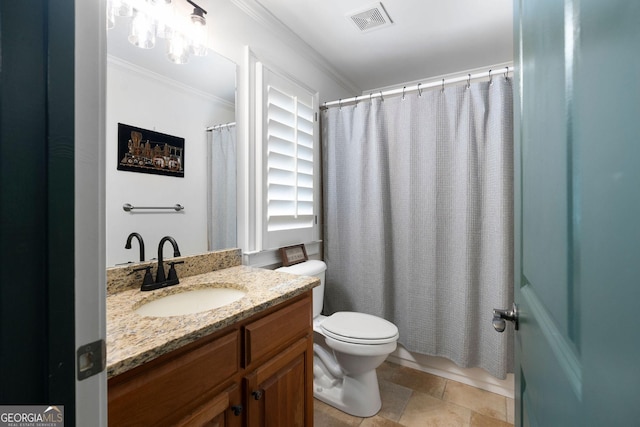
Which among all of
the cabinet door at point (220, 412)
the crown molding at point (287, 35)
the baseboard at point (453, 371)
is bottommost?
the baseboard at point (453, 371)

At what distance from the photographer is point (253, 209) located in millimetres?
1603

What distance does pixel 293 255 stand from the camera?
1.86 meters

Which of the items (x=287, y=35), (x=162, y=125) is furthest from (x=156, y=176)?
(x=287, y=35)

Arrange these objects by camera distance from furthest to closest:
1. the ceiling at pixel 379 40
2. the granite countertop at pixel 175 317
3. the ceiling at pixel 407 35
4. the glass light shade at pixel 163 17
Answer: the ceiling at pixel 407 35 → the ceiling at pixel 379 40 → the glass light shade at pixel 163 17 → the granite countertop at pixel 175 317

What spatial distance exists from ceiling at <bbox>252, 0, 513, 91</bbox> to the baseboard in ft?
7.43

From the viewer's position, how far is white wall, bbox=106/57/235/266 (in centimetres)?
104

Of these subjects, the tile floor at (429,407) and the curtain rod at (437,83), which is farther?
the curtain rod at (437,83)

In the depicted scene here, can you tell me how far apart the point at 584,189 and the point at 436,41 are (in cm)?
210

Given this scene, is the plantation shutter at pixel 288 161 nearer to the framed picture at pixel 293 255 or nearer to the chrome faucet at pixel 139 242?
the framed picture at pixel 293 255

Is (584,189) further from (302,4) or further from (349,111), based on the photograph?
(349,111)

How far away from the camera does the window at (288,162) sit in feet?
5.44

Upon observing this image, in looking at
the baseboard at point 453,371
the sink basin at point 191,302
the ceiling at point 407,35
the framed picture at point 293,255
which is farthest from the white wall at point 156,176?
the baseboard at point 453,371

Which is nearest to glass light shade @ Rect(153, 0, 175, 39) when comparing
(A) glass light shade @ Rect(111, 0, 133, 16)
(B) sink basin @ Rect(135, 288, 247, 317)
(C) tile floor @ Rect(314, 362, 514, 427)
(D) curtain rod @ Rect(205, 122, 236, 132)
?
(A) glass light shade @ Rect(111, 0, 133, 16)

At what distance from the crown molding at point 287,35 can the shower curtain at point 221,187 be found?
70cm
